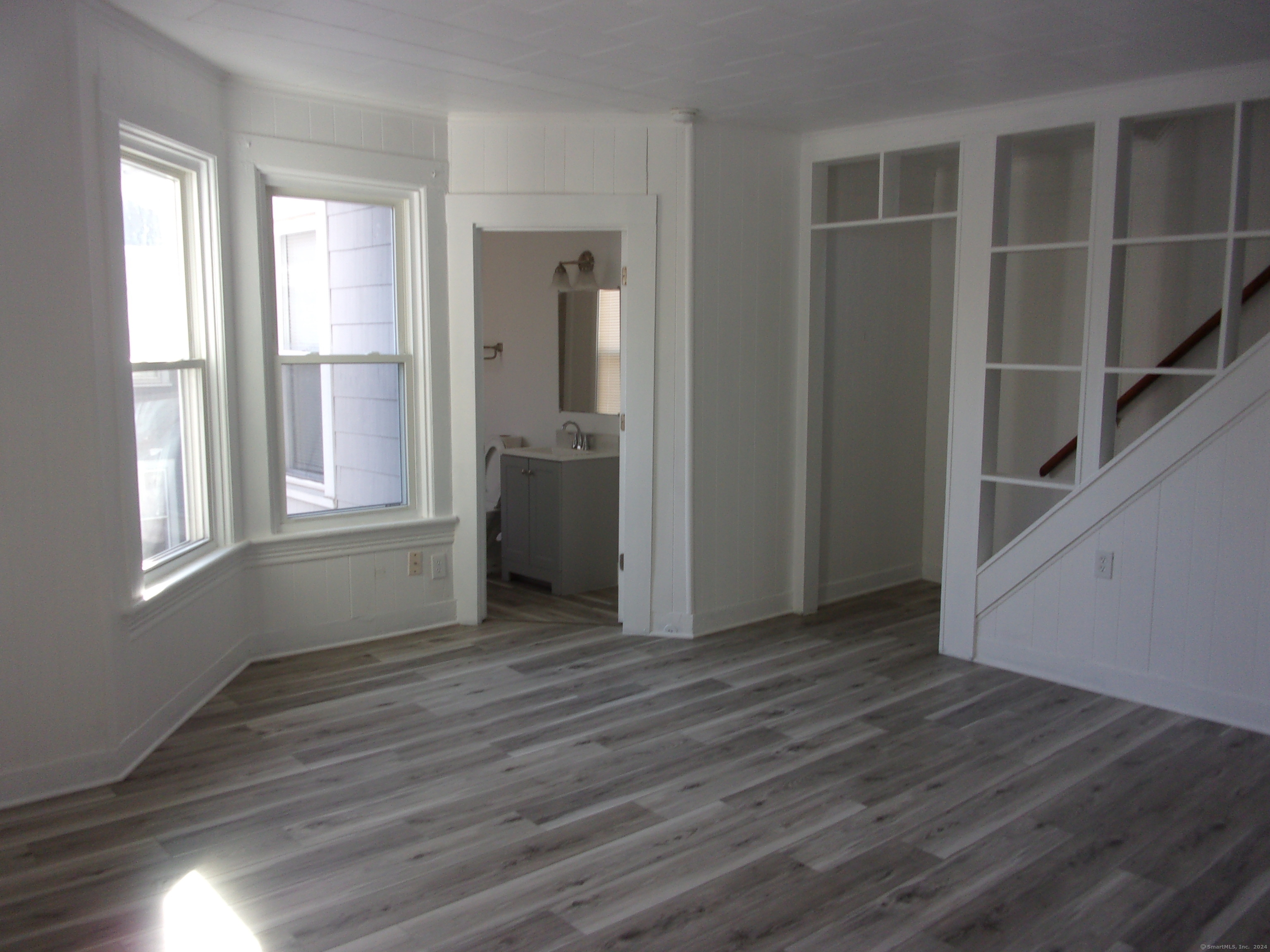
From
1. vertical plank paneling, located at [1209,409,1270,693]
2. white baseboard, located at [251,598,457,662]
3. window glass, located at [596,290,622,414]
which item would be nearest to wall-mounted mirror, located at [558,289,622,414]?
window glass, located at [596,290,622,414]

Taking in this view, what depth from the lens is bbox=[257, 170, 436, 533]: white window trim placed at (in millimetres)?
4539

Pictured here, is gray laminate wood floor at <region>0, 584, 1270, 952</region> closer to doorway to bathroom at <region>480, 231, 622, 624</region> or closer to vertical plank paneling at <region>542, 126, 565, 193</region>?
doorway to bathroom at <region>480, 231, 622, 624</region>

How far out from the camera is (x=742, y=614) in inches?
211

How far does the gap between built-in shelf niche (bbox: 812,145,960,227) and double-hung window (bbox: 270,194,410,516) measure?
2309 millimetres

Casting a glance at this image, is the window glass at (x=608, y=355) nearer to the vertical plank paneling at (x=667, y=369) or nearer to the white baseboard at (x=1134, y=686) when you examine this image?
the vertical plank paneling at (x=667, y=369)

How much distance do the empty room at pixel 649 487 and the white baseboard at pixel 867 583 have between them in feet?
0.12

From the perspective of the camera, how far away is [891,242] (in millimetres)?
5891

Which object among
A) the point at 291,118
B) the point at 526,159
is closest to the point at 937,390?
the point at 526,159

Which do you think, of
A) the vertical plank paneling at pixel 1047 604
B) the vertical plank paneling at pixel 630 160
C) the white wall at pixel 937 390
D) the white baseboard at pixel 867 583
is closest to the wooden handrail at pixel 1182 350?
the vertical plank paneling at pixel 1047 604

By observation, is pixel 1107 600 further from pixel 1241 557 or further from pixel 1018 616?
pixel 1241 557

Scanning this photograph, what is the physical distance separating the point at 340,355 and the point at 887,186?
2.84m

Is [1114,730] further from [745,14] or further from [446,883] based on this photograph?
[745,14]

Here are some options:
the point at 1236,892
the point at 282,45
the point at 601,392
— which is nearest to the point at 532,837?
the point at 1236,892

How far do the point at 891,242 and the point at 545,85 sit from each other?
2.53 m
